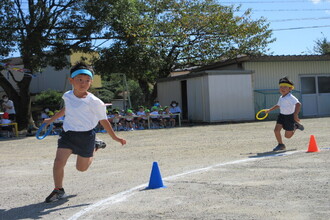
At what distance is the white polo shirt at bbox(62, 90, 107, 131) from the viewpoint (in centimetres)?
571

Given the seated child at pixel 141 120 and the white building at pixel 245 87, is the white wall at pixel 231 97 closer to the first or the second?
the white building at pixel 245 87

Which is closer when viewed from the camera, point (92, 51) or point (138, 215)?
point (138, 215)

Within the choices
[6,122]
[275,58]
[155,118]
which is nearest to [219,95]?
[155,118]

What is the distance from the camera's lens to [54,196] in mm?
5613

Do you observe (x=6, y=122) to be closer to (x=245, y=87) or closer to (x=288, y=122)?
(x=245, y=87)

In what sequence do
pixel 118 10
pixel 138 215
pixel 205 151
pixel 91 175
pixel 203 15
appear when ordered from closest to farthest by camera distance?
pixel 138 215 → pixel 91 175 → pixel 205 151 → pixel 118 10 → pixel 203 15

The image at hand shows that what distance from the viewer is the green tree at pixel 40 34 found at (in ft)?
61.3

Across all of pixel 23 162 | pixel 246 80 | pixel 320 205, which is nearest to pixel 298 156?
pixel 320 205

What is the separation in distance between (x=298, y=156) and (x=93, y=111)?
4671 millimetres

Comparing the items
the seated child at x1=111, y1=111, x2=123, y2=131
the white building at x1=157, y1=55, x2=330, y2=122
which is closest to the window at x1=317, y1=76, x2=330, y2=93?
the white building at x1=157, y1=55, x2=330, y2=122

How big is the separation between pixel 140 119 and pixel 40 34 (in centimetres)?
574

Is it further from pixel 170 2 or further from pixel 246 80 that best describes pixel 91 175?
pixel 170 2

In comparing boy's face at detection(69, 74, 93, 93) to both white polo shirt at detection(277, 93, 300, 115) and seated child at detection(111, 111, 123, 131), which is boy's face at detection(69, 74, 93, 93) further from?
seated child at detection(111, 111, 123, 131)

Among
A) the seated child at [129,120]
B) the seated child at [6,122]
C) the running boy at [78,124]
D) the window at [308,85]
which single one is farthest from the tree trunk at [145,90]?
the running boy at [78,124]
